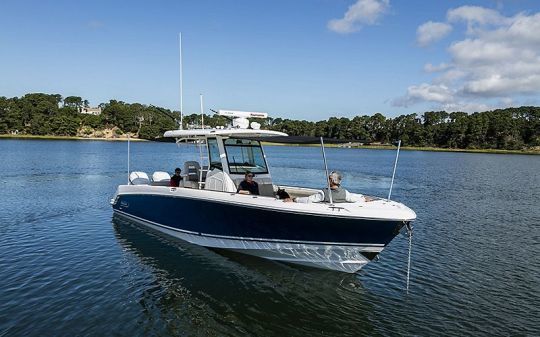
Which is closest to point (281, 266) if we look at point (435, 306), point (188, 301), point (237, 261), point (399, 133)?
point (237, 261)

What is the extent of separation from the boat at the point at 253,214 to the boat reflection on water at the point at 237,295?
1.27 ft

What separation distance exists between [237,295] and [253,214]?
6.50 ft

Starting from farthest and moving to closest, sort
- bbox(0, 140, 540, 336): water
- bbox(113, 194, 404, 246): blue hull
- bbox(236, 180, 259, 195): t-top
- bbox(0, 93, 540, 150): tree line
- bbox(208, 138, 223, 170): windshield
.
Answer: bbox(0, 93, 540, 150): tree line < bbox(208, 138, 223, 170): windshield < bbox(236, 180, 259, 195): t-top < bbox(113, 194, 404, 246): blue hull < bbox(0, 140, 540, 336): water

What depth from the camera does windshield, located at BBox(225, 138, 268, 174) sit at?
39.7 ft

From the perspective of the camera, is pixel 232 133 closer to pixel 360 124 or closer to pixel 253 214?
pixel 253 214

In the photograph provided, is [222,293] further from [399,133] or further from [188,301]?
[399,133]

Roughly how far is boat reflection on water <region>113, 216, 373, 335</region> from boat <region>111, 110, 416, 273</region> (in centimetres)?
39

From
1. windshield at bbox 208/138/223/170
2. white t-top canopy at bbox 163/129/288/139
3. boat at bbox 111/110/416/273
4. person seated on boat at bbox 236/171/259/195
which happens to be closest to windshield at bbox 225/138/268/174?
boat at bbox 111/110/416/273

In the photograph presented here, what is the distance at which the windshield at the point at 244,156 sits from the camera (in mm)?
12109

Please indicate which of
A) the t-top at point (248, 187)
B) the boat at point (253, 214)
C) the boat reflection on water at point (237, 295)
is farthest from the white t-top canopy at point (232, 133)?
the boat reflection on water at point (237, 295)

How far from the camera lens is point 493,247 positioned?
13867 millimetres

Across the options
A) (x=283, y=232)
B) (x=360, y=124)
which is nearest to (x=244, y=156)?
(x=283, y=232)

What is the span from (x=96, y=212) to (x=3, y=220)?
353 cm

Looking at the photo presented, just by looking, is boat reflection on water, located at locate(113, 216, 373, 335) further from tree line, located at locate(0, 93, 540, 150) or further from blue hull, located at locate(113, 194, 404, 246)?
tree line, located at locate(0, 93, 540, 150)
